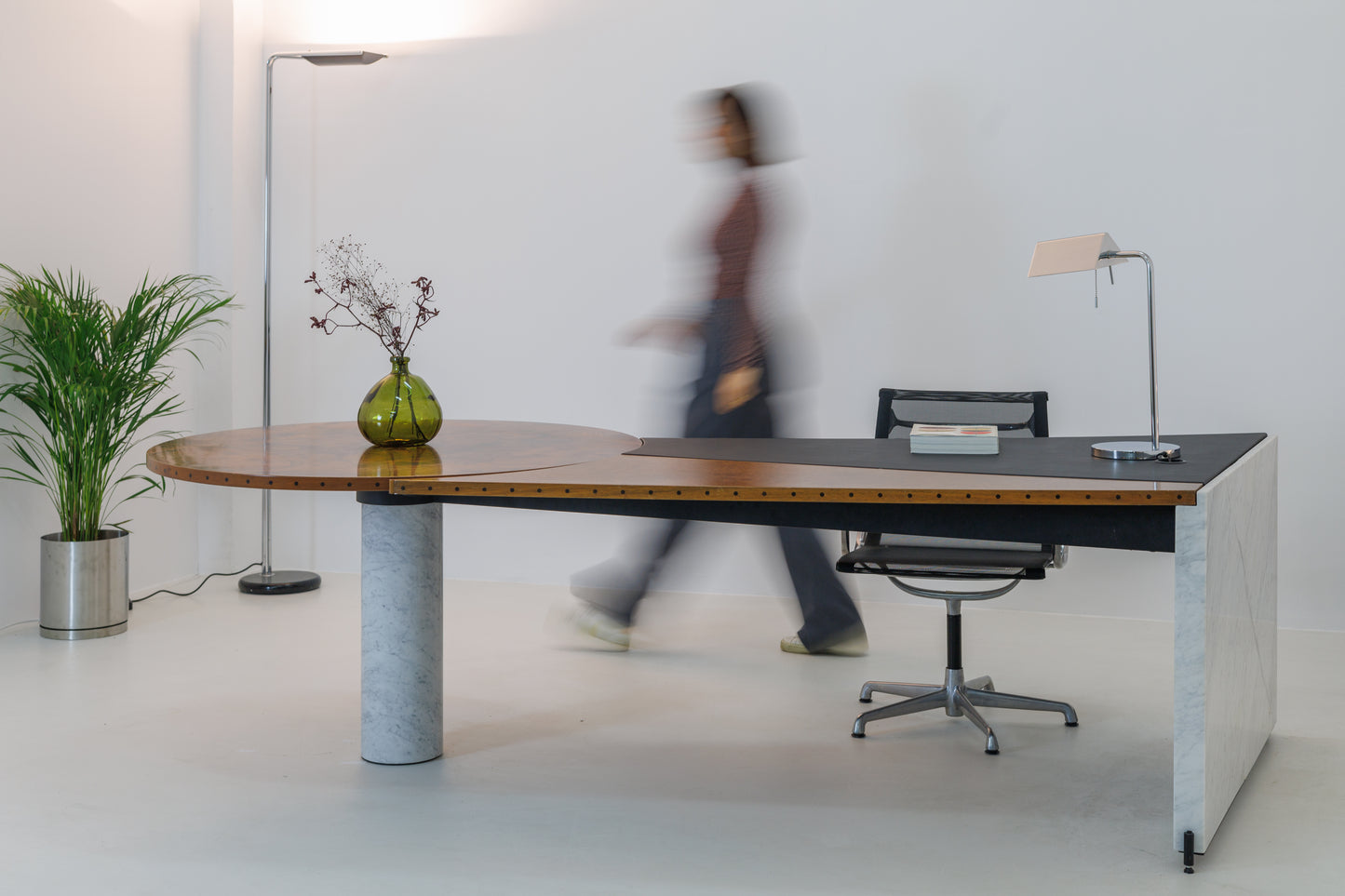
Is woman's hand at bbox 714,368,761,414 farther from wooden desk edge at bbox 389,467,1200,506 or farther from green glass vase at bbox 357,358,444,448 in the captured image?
wooden desk edge at bbox 389,467,1200,506

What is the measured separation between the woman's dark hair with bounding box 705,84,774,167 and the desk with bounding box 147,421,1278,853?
1611 millimetres

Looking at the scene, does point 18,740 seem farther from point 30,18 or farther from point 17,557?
point 30,18

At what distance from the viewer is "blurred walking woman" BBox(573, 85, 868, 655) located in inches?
168

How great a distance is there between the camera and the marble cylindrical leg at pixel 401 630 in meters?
3.06

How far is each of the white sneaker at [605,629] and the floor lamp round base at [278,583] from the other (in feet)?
4.64

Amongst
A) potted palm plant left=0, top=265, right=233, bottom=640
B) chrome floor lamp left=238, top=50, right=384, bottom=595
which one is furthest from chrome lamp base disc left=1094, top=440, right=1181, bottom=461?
chrome floor lamp left=238, top=50, right=384, bottom=595

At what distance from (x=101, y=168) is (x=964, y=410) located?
3.45 meters

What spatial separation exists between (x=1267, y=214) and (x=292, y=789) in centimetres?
377

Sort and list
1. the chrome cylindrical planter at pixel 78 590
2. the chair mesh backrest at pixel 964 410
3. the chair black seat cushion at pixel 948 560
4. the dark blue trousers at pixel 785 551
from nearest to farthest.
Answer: the chair black seat cushion at pixel 948 560, the chair mesh backrest at pixel 964 410, the dark blue trousers at pixel 785 551, the chrome cylindrical planter at pixel 78 590

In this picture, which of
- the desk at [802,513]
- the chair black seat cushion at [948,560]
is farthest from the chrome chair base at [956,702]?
the desk at [802,513]

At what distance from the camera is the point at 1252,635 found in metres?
3.04

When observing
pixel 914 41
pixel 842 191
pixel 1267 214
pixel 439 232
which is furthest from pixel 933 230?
pixel 439 232

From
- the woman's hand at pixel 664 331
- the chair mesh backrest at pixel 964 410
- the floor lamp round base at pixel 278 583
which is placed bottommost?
the floor lamp round base at pixel 278 583

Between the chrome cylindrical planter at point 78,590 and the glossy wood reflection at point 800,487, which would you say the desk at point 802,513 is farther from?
the chrome cylindrical planter at point 78,590
